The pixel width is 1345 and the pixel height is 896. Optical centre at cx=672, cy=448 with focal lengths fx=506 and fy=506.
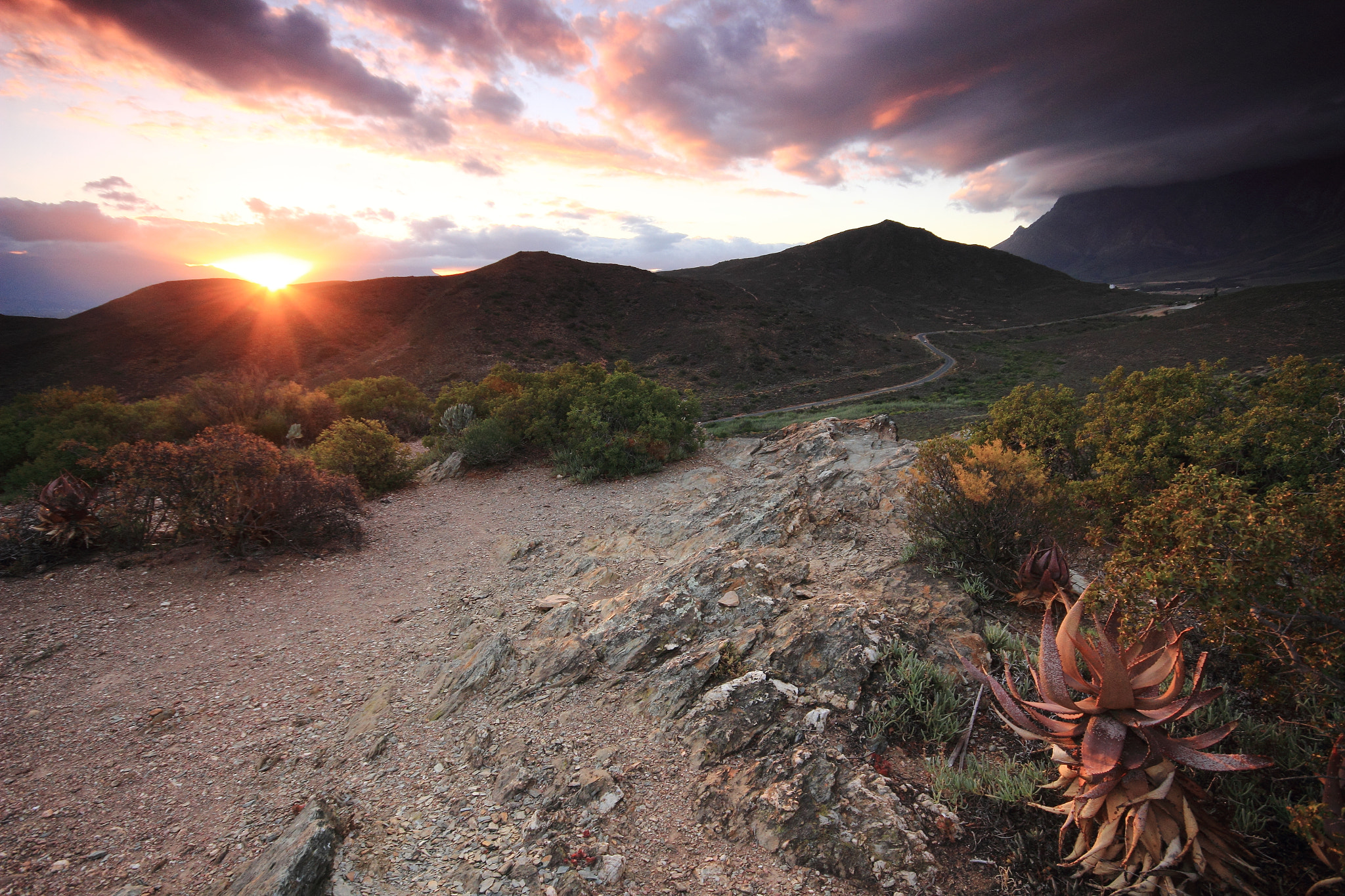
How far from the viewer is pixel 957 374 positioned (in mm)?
35625

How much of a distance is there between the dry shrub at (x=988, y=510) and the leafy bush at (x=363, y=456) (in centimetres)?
1117

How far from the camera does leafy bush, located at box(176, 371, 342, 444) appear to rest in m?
15.3

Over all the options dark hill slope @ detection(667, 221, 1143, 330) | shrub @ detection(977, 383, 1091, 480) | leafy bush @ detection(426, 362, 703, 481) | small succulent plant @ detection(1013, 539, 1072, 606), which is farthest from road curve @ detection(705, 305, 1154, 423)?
small succulent plant @ detection(1013, 539, 1072, 606)

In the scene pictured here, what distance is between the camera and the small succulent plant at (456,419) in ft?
47.9

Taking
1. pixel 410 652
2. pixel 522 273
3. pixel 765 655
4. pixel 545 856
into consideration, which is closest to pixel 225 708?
pixel 410 652

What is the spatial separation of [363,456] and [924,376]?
35.8 metres

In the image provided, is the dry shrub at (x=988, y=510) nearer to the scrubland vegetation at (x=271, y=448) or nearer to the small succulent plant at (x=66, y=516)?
the scrubland vegetation at (x=271, y=448)

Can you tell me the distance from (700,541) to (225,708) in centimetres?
549

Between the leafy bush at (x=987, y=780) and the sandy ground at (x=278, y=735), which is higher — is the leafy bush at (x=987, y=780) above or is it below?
above

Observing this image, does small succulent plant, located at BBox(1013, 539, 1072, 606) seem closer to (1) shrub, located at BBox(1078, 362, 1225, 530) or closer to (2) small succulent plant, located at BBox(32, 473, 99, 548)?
(1) shrub, located at BBox(1078, 362, 1225, 530)

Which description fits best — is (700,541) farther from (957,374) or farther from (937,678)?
(957,374)

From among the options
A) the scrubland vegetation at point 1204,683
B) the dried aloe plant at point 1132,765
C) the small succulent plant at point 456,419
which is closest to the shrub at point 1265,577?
the scrubland vegetation at point 1204,683

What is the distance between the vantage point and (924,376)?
36406 mm

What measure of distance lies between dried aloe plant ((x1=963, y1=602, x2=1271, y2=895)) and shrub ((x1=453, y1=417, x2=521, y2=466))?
469 inches
